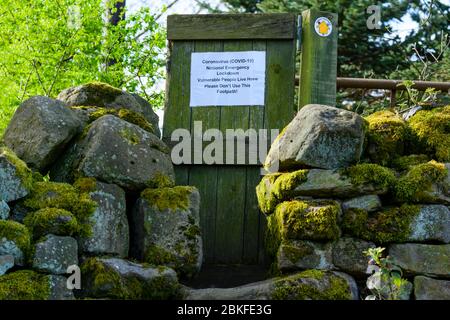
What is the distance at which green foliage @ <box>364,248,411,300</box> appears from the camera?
4602 mm

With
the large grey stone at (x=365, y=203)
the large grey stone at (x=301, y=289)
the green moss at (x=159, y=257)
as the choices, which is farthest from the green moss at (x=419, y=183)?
the green moss at (x=159, y=257)

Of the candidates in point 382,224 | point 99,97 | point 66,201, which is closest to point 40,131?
point 66,201

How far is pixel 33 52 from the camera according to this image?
11.6m

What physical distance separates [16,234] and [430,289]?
9.32 feet

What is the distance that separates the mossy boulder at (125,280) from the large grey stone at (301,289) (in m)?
0.19

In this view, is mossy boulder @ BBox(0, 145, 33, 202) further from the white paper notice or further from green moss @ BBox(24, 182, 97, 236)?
the white paper notice

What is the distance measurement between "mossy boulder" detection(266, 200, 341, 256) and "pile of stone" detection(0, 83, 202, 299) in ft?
2.45

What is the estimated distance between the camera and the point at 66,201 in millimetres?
5258

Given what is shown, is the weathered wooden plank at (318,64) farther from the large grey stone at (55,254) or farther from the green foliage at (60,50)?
the green foliage at (60,50)

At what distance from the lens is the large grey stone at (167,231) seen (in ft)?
18.0

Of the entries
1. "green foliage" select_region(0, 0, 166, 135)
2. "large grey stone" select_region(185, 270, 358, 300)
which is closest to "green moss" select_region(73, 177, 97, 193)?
"large grey stone" select_region(185, 270, 358, 300)

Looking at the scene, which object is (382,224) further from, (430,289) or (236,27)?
(236,27)
